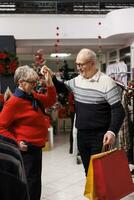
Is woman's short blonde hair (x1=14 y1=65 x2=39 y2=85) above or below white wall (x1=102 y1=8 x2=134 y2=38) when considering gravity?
below

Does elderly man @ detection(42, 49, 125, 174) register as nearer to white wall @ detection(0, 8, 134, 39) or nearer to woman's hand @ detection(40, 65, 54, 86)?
woman's hand @ detection(40, 65, 54, 86)

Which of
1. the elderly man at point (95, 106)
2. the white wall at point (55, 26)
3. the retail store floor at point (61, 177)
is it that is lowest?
the retail store floor at point (61, 177)

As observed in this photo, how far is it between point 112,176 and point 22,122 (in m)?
0.84

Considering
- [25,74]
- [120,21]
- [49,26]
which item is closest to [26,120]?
[25,74]

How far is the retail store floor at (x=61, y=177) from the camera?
436 centimetres

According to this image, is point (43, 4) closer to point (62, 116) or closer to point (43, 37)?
point (43, 37)

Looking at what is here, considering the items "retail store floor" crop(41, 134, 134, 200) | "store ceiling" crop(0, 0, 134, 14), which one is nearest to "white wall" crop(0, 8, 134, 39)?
"store ceiling" crop(0, 0, 134, 14)

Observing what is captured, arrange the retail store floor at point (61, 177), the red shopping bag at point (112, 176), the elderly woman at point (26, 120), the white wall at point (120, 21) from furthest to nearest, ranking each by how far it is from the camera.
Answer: the white wall at point (120, 21) → the retail store floor at point (61, 177) → the elderly woman at point (26, 120) → the red shopping bag at point (112, 176)

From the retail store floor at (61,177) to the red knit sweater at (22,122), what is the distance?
5.01 ft

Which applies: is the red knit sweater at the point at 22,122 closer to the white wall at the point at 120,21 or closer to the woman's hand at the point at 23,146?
the woman's hand at the point at 23,146

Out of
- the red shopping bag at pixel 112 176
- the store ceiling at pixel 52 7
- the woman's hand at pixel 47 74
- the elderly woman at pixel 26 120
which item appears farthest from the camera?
the store ceiling at pixel 52 7

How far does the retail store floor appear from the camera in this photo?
436cm

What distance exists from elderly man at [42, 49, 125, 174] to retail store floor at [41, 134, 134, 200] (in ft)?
5.00

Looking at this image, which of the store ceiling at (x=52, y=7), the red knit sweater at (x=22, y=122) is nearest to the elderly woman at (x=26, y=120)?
the red knit sweater at (x=22, y=122)
